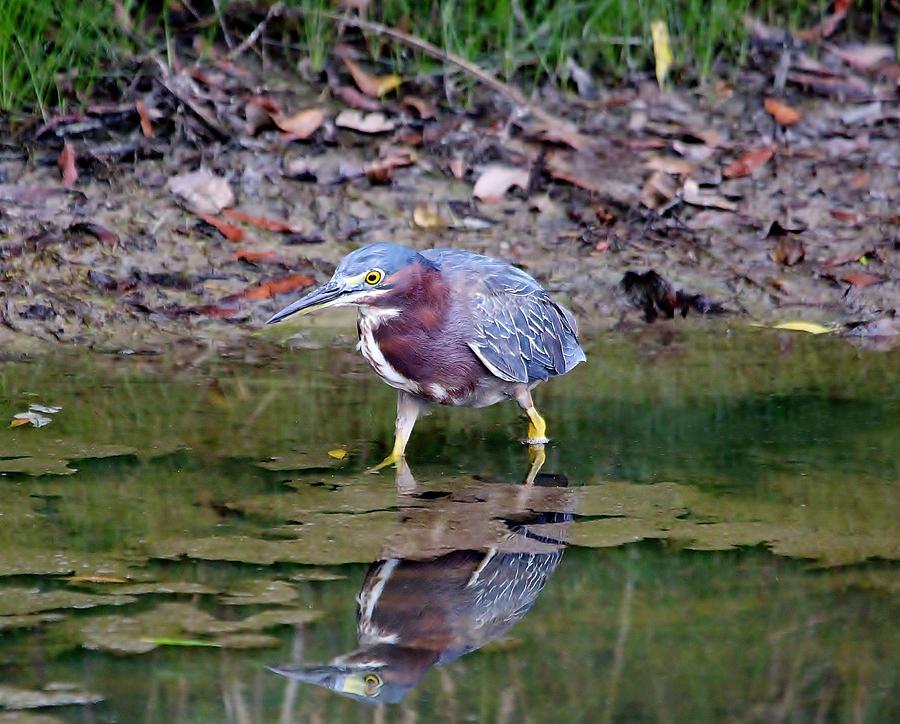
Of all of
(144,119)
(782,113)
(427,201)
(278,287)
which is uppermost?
(782,113)

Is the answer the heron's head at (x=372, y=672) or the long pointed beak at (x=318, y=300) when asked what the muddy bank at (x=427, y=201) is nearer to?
the long pointed beak at (x=318, y=300)

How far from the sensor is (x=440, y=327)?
5742 mm

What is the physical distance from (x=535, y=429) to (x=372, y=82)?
372 centimetres

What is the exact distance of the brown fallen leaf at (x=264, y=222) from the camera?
8.04 meters

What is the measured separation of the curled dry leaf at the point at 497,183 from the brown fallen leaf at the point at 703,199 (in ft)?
3.03

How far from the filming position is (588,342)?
23.9ft

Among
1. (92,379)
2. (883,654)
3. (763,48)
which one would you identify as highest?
A: (763,48)

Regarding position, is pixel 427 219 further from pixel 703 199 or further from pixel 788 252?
pixel 788 252

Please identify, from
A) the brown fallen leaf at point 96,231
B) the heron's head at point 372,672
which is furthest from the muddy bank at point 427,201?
the heron's head at point 372,672

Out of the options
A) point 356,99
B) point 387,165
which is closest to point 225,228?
A: point 387,165

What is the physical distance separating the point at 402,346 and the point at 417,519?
0.82 metres

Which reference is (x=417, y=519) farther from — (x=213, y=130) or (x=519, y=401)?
(x=213, y=130)

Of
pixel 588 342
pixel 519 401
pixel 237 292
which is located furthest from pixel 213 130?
pixel 519 401

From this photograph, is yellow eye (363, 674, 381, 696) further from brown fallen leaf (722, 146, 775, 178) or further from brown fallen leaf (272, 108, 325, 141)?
brown fallen leaf (722, 146, 775, 178)
